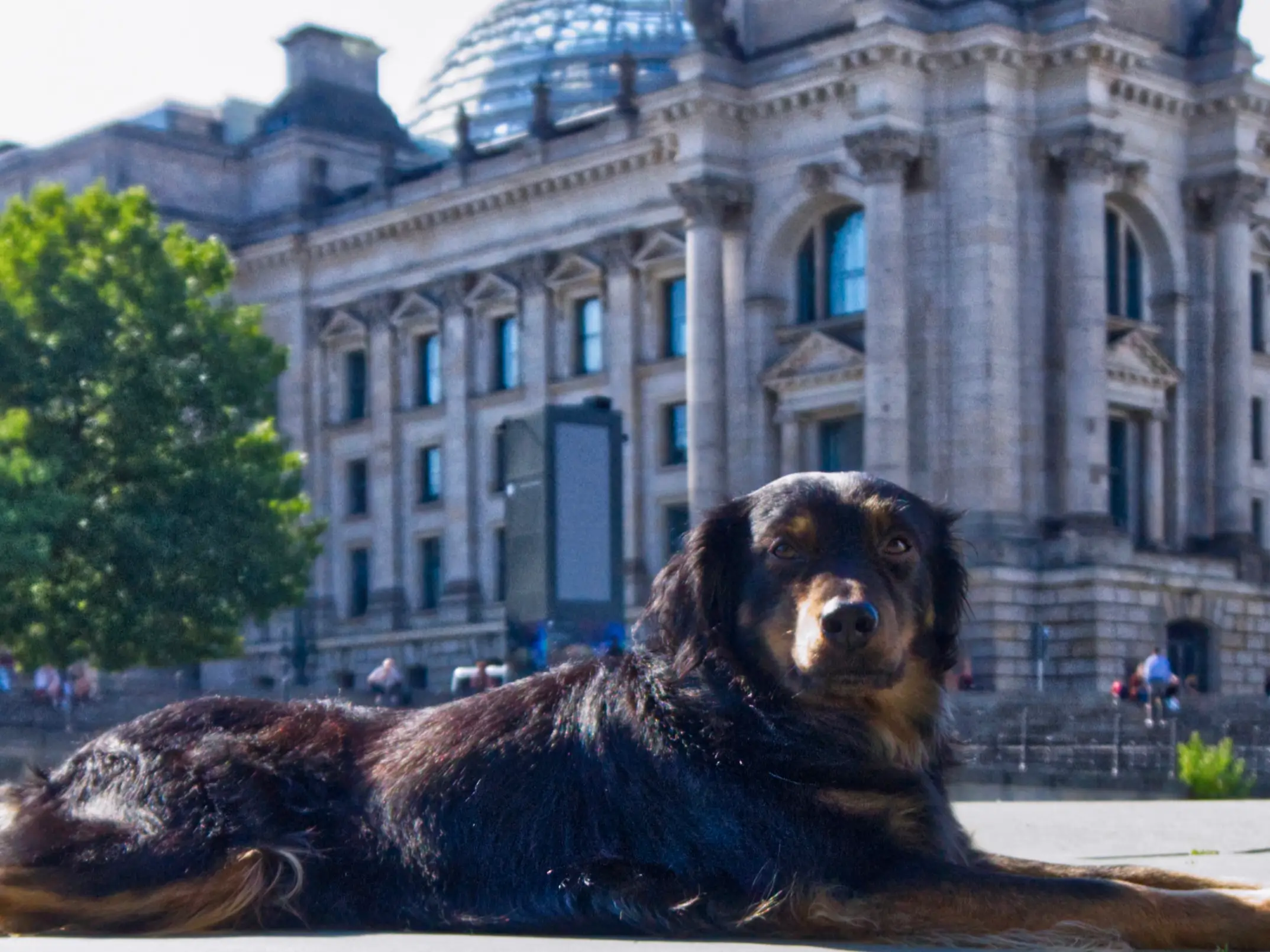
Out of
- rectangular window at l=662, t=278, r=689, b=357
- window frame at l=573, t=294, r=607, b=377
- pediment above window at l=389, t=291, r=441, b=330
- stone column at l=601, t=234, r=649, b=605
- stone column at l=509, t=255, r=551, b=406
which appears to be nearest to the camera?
stone column at l=601, t=234, r=649, b=605

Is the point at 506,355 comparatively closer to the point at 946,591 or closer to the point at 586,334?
the point at 586,334

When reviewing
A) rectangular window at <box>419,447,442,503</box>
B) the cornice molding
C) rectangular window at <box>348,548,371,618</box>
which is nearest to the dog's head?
the cornice molding

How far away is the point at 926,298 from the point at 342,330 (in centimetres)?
2138

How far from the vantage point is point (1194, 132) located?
5416 cm

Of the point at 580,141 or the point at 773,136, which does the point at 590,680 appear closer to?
the point at 773,136

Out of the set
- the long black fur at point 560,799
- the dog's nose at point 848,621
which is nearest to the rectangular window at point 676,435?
the long black fur at point 560,799

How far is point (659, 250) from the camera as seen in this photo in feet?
189

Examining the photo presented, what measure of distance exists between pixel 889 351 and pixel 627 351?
9875 millimetres

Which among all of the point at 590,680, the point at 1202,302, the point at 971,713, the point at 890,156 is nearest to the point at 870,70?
the point at 890,156

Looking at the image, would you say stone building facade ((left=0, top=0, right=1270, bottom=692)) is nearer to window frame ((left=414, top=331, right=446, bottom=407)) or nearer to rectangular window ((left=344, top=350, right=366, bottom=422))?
window frame ((left=414, top=331, right=446, bottom=407))

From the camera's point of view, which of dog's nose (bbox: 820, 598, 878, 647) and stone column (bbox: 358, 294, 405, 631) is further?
stone column (bbox: 358, 294, 405, 631)

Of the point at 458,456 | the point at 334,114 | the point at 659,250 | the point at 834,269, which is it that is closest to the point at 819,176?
the point at 834,269

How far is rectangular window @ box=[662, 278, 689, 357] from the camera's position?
57906 mm

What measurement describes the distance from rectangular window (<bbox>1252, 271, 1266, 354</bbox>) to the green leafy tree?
27695 mm
